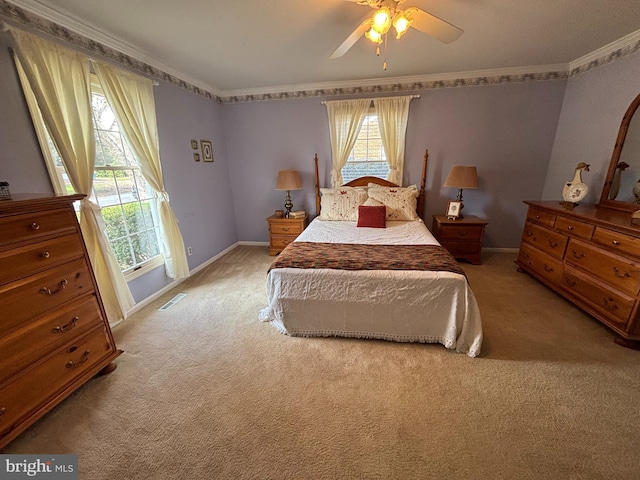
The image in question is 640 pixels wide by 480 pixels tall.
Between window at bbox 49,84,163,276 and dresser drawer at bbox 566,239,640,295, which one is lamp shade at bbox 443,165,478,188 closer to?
dresser drawer at bbox 566,239,640,295

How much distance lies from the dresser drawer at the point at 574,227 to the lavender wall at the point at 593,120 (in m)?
0.75

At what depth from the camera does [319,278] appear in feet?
6.45

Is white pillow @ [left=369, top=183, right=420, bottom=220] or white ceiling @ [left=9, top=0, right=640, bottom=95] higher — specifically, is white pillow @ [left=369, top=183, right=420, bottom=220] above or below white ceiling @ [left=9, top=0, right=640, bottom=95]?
below

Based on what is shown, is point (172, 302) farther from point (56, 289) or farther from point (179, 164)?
point (179, 164)

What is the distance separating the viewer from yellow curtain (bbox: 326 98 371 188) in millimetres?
3484

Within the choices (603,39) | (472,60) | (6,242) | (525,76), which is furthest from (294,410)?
(525,76)

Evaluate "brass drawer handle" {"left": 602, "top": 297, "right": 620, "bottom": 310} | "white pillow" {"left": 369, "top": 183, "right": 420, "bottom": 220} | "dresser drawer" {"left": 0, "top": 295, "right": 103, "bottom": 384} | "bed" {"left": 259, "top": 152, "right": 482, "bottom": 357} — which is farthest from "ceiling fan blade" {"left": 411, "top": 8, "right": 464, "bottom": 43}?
"dresser drawer" {"left": 0, "top": 295, "right": 103, "bottom": 384}

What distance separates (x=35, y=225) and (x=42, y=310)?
46cm

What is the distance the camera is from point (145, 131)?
98.5 inches

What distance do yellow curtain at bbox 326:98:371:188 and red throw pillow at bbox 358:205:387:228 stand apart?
96cm

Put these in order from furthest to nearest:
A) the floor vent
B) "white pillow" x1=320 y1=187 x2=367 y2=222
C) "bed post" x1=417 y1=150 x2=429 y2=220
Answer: "bed post" x1=417 y1=150 x2=429 y2=220 → "white pillow" x1=320 y1=187 x2=367 y2=222 → the floor vent

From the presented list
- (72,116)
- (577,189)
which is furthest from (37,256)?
(577,189)

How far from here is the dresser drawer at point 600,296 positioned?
186 cm

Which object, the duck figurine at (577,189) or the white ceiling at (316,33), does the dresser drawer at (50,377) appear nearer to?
the white ceiling at (316,33)
